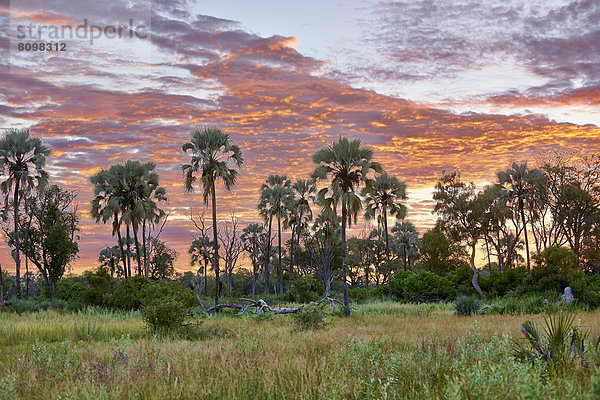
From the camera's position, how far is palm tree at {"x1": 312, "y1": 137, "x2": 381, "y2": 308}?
31375mm

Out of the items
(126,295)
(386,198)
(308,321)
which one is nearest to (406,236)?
(386,198)

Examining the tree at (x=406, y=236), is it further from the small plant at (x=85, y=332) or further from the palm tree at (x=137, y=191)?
the small plant at (x=85, y=332)

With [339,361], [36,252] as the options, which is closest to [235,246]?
[36,252]

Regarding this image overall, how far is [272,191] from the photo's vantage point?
59531 millimetres

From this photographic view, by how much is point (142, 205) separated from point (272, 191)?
62.0 feet

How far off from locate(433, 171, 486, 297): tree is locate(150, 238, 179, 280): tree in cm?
4164

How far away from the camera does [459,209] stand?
61312 mm

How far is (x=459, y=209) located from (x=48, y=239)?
155ft

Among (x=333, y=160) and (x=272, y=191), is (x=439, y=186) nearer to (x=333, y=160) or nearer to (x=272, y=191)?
(x=272, y=191)

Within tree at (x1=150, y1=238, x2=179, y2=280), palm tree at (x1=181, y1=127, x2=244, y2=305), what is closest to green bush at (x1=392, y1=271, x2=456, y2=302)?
palm tree at (x1=181, y1=127, x2=244, y2=305)

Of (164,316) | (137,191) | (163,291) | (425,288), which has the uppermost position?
(137,191)

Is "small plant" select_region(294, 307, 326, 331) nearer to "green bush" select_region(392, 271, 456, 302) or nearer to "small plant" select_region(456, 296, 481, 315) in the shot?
"small plant" select_region(456, 296, 481, 315)

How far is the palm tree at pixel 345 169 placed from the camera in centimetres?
3138

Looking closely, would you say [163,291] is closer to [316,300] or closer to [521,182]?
[316,300]
